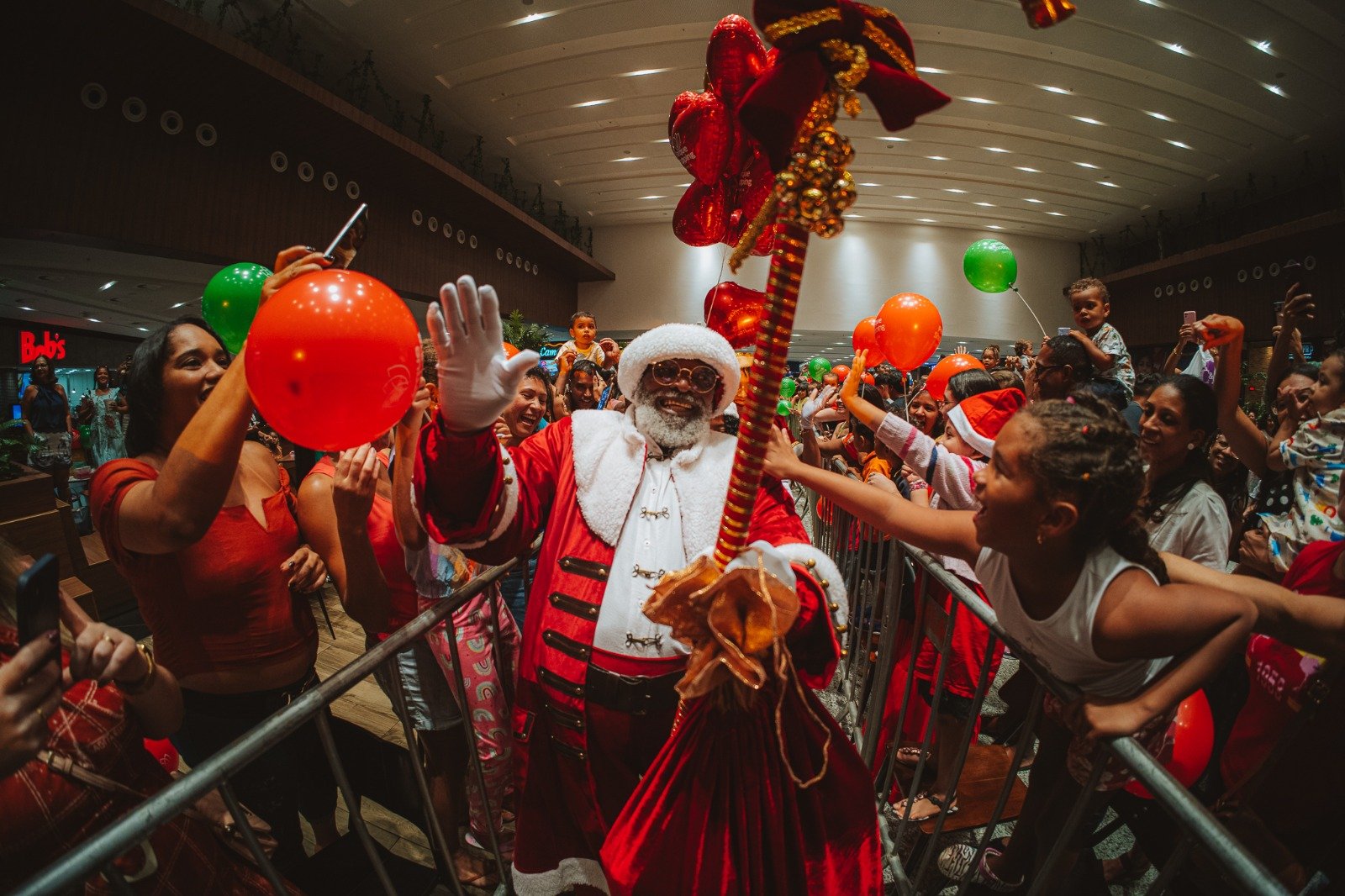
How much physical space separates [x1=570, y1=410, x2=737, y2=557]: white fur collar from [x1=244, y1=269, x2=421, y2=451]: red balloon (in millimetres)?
565

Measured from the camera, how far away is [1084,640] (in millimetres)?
1158

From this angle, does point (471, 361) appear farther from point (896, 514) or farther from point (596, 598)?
point (896, 514)

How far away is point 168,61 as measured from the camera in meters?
5.19

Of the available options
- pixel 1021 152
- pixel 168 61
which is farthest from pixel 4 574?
pixel 1021 152

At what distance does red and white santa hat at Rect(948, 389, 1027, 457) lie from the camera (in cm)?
235

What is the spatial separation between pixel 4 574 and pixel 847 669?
9.83 feet

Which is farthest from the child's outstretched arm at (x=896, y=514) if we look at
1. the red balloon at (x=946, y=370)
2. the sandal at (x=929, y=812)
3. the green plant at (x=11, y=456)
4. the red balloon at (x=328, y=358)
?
the green plant at (x=11, y=456)

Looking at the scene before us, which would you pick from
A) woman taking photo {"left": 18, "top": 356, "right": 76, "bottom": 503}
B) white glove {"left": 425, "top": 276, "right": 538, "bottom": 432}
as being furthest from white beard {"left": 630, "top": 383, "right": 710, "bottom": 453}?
woman taking photo {"left": 18, "top": 356, "right": 76, "bottom": 503}

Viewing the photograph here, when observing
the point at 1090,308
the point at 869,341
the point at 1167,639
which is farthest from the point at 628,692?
the point at 1090,308

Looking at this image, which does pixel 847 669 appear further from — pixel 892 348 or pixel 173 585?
pixel 173 585

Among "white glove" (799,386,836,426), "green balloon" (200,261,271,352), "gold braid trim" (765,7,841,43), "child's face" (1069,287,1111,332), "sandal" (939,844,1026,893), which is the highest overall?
"child's face" (1069,287,1111,332)

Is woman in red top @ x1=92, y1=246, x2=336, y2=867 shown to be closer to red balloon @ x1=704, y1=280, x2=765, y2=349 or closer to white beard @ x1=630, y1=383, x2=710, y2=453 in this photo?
white beard @ x1=630, y1=383, x2=710, y2=453

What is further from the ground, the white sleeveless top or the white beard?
the white beard

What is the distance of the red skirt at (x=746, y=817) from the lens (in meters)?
1.18
